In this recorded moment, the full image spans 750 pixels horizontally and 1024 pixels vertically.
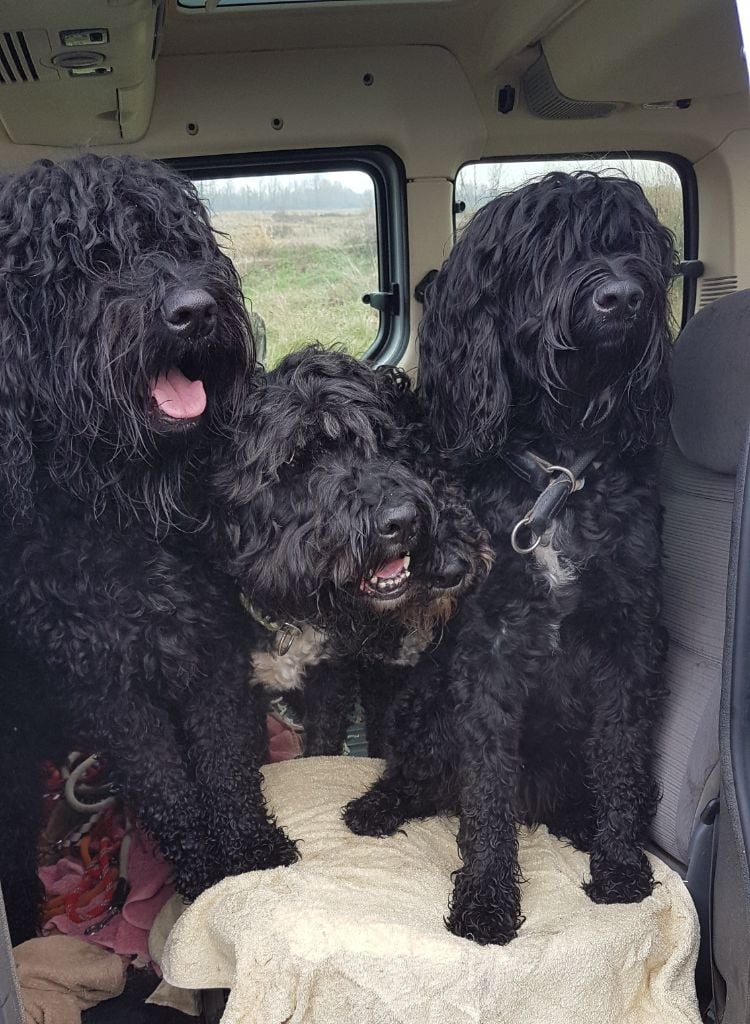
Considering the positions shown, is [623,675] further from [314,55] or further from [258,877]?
[314,55]

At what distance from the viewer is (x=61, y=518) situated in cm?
190

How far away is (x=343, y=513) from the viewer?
1926 millimetres

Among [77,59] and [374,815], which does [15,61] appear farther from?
[374,815]

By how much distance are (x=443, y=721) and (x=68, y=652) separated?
2.83 ft

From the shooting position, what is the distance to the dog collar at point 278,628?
217 centimetres

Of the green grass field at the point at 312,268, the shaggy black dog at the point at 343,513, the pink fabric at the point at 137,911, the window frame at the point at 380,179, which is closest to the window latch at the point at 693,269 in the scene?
the green grass field at the point at 312,268

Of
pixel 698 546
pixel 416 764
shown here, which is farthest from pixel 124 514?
pixel 698 546

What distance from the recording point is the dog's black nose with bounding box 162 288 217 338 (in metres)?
1.69

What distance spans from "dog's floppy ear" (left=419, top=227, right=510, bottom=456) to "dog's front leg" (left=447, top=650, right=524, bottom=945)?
0.48 metres

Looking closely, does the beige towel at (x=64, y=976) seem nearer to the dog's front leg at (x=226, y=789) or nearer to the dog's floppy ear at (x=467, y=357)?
the dog's front leg at (x=226, y=789)

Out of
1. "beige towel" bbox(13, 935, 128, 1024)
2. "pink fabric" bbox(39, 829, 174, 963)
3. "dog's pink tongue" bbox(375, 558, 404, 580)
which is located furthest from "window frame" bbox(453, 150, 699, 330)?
"beige towel" bbox(13, 935, 128, 1024)

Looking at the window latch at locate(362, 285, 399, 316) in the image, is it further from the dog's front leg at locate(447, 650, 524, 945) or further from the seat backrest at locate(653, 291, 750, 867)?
the dog's front leg at locate(447, 650, 524, 945)

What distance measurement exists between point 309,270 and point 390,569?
166 centimetres

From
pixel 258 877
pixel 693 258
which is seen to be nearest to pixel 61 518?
pixel 258 877
